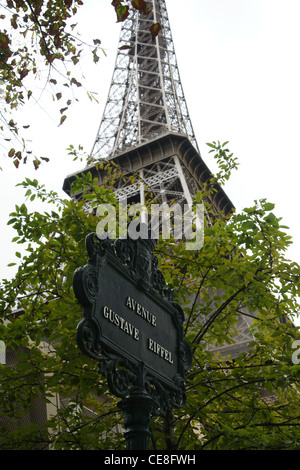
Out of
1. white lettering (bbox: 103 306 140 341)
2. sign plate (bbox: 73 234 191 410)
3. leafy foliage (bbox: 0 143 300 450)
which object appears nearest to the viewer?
sign plate (bbox: 73 234 191 410)

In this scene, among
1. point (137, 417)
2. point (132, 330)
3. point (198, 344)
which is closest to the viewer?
point (137, 417)

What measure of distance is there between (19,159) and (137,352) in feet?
16.8

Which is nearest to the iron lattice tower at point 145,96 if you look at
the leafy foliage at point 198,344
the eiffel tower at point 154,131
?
the eiffel tower at point 154,131

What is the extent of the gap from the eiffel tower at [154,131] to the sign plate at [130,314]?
78.4 ft

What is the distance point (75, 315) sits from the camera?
7.40m

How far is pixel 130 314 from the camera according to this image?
346 centimetres

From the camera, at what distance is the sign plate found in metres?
3.07

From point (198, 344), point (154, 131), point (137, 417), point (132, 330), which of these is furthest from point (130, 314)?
point (154, 131)

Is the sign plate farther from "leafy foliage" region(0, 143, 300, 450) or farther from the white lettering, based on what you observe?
"leafy foliage" region(0, 143, 300, 450)

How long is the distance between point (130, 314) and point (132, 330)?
0.38 feet

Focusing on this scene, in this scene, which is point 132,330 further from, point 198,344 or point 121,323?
point 198,344

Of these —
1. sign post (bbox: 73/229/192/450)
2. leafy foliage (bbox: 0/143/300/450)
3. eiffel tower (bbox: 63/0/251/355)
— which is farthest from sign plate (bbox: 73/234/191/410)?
eiffel tower (bbox: 63/0/251/355)
